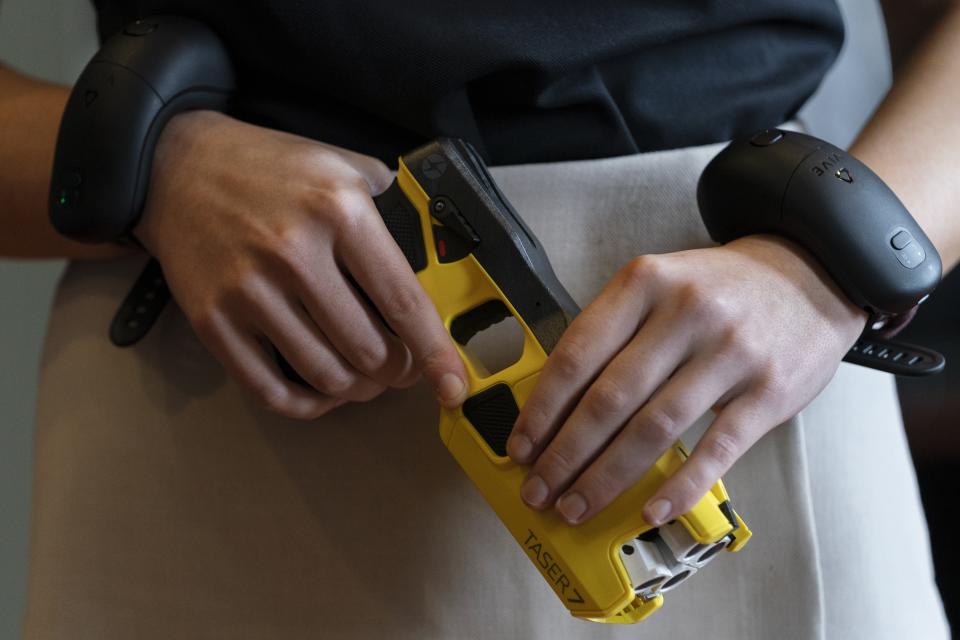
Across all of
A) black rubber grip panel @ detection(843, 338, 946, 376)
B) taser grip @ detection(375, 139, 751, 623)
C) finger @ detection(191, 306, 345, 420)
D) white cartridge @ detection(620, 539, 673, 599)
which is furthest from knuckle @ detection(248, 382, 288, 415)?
black rubber grip panel @ detection(843, 338, 946, 376)

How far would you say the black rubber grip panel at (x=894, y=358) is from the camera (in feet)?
1.66

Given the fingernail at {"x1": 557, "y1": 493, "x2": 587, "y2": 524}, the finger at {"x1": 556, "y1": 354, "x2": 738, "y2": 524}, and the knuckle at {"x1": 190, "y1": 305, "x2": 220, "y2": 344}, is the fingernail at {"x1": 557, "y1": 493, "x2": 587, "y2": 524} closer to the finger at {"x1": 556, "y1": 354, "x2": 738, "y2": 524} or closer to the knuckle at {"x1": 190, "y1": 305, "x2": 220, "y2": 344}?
the finger at {"x1": 556, "y1": 354, "x2": 738, "y2": 524}

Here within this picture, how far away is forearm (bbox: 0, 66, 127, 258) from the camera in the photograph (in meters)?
0.59

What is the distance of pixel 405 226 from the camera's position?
488 millimetres

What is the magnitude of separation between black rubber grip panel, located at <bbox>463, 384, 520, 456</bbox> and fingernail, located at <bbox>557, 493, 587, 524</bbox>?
1.7 inches

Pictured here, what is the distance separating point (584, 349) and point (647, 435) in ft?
0.16

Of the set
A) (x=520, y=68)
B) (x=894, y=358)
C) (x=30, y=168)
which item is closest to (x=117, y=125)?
(x=30, y=168)

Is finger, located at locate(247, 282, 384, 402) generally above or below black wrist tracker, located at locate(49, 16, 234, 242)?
below

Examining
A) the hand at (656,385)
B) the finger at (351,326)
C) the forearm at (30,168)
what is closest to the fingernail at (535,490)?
the hand at (656,385)

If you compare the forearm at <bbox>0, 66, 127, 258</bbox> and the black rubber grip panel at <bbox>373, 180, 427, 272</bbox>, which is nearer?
the black rubber grip panel at <bbox>373, 180, 427, 272</bbox>

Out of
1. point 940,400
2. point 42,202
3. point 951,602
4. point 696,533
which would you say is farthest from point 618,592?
point 951,602

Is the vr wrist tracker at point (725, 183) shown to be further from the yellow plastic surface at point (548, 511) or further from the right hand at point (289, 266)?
the yellow plastic surface at point (548, 511)

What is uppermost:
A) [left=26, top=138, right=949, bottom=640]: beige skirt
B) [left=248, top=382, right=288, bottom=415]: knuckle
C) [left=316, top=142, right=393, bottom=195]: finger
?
[left=316, top=142, right=393, bottom=195]: finger

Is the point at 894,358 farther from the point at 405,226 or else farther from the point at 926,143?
the point at 405,226
